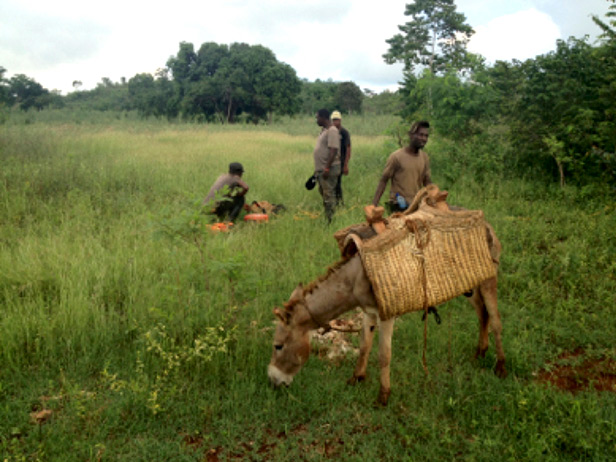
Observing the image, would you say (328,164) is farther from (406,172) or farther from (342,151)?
(406,172)

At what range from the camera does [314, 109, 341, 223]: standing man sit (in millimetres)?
6934

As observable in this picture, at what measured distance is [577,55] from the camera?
809 centimetres

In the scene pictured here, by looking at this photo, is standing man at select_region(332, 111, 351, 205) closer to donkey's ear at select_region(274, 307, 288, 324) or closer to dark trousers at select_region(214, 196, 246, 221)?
dark trousers at select_region(214, 196, 246, 221)

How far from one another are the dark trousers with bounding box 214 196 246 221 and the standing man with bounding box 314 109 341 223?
55.7 inches

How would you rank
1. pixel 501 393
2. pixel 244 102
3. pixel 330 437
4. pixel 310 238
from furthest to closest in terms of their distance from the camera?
1. pixel 244 102
2. pixel 310 238
3. pixel 501 393
4. pixel 330 437

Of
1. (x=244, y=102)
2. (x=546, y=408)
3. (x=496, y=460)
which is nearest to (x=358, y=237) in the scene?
(x=496, y=460)

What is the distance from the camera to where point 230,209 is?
7.10 meters

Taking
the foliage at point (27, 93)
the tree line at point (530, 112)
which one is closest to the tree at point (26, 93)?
the foliage at point (27, 93)

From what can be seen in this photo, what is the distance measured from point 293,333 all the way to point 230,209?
4412 mm

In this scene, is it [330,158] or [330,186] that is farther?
[330,186]

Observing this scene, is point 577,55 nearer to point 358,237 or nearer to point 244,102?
point 358,237

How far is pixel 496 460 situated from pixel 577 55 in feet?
27.5

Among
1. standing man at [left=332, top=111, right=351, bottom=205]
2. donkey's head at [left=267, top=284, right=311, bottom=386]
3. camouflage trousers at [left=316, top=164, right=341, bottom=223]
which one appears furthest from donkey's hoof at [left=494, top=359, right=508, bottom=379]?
standing man at [left=332, top=111, right=351, bottom=205]

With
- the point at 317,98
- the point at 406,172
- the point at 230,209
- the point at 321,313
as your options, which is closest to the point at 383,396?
the point at 321,313
